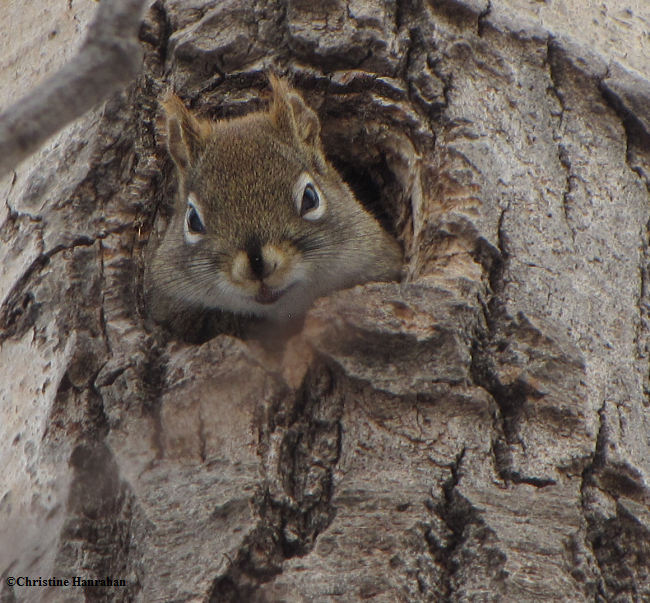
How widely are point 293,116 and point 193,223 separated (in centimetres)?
30

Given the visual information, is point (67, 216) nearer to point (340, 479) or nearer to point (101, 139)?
point (101, 139)

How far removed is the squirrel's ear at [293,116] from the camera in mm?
1888

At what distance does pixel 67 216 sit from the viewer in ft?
5.63

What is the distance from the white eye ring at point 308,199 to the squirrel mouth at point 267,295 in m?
0.21

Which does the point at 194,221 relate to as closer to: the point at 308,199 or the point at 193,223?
the point at 193,223

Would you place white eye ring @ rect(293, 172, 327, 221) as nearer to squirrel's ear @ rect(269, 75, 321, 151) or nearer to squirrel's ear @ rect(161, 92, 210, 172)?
squirrel's ear @ rect(269, 75, 321, 151)

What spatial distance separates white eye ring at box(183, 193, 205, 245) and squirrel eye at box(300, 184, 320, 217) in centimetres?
20

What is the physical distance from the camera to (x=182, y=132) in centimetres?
188

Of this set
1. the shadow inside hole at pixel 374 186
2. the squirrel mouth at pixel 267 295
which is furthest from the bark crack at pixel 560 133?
the squirrel mouth at pixel 267 295

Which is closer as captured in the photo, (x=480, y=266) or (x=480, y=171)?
(x=480, y=266)

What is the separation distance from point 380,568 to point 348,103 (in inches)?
39.9

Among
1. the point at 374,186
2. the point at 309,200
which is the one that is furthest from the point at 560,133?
the point at 374,186

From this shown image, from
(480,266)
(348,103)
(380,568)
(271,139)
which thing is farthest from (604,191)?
(380,568)

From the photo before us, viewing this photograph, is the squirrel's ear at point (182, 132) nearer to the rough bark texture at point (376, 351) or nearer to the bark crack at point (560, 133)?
the rough bark texture at point (376, 351)
